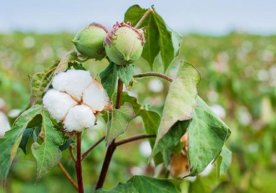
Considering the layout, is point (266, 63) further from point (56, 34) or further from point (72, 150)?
point (72, 150)

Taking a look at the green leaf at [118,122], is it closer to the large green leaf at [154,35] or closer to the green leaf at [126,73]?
the green leaf at [126,73]

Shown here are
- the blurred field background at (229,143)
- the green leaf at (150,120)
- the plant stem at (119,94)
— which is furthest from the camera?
the blurred field background at (229,143)

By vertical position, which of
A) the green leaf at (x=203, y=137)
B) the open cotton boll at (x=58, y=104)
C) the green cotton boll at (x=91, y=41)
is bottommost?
the green leaf at (x=203, y=137)

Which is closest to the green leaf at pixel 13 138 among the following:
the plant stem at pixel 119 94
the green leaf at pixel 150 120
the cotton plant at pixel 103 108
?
the cotton plant at pixel 103 108

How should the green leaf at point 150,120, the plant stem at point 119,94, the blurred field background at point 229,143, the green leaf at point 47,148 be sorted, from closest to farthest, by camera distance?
the green leaf at point 47,148
the plant stem at point 119,94
the green leaf at point 150,120
the blurred field background at point 229,143

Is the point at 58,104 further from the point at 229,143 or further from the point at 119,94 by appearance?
the point at 229,143

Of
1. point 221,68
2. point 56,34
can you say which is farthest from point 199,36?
point 221,68

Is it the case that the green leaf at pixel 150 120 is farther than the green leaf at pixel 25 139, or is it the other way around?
the green leaf at pixel 150 120

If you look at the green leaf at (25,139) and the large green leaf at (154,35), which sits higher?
the large green leaf at (154,35)
